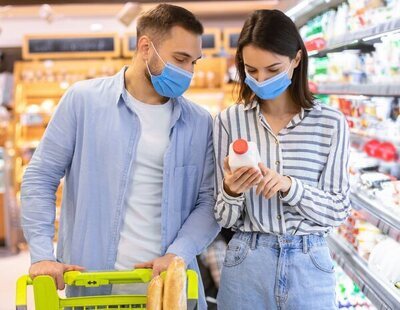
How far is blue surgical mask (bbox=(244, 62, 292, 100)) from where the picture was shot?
7.01 ft

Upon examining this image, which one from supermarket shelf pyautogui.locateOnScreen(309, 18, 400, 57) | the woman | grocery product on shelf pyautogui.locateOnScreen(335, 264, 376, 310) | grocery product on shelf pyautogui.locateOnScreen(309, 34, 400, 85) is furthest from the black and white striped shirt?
grocery product on shelf pyautogui.locateOnScreen(335, 264, 376, 310)

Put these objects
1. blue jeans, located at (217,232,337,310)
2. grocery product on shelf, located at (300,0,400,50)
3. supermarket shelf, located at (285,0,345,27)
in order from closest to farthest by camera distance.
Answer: blue jeans, located at (217,232,337,310) → grocery product on shelf, located at (300,0,400,50) → supermarket shelf, located at (285,0,345,27)

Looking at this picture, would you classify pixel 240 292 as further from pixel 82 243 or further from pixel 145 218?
pixel 82 243

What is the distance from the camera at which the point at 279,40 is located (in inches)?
83.5

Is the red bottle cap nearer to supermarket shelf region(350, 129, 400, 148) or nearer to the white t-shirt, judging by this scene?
the white t-shirt

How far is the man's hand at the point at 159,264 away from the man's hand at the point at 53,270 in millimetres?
206

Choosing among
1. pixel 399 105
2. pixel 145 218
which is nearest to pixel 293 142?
pixel 145 218

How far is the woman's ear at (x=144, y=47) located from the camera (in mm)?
2422

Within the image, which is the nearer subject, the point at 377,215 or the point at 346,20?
the point at 377,215

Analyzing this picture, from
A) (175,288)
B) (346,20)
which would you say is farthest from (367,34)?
(175,288)

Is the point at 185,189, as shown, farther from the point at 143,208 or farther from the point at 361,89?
the point at 361,89

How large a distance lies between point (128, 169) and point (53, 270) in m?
0.42

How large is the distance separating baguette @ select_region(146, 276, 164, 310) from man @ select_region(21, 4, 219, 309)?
0.39 metres

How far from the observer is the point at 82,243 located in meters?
2.39
